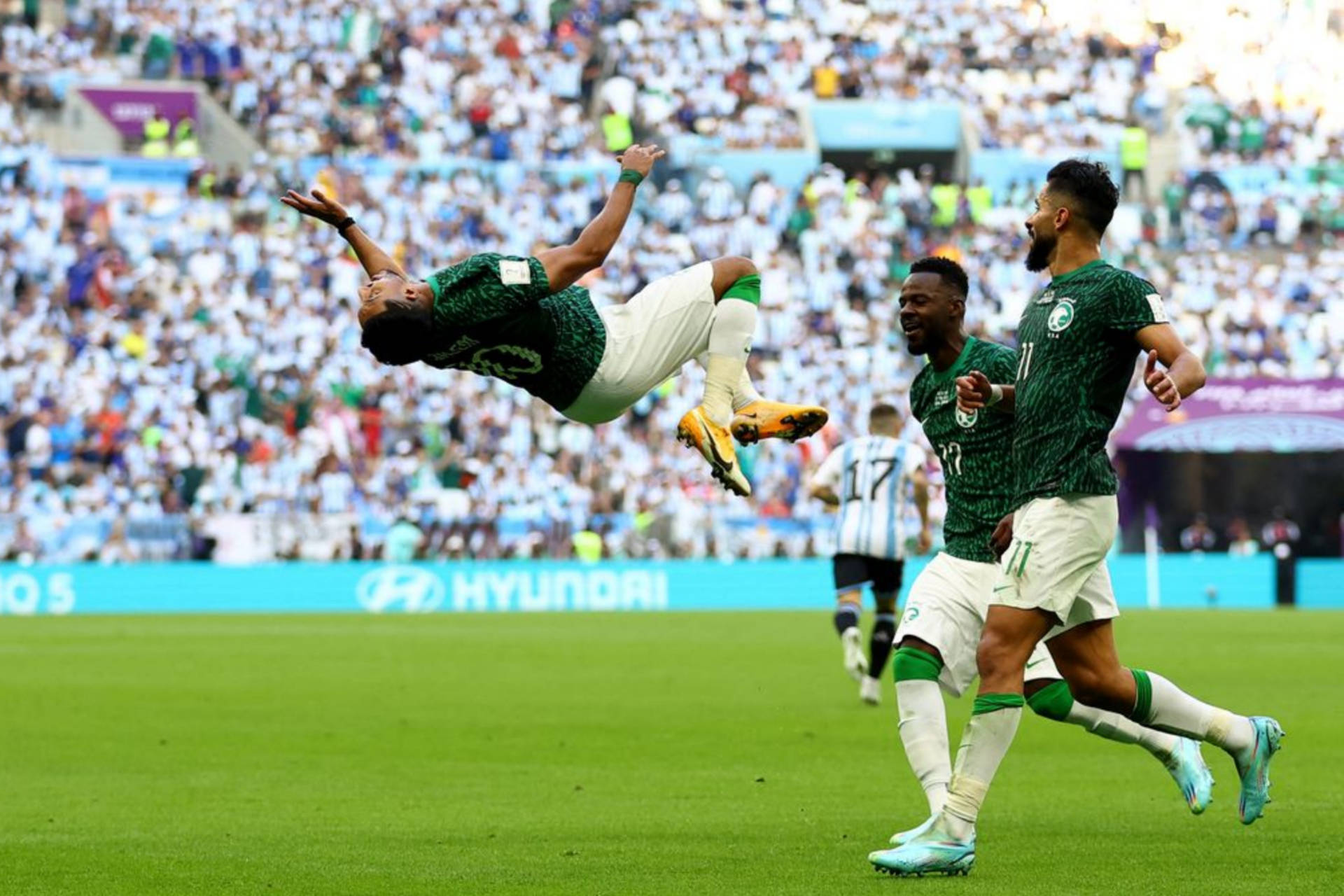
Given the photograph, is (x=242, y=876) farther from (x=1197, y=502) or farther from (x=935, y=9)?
(x=935, y=9)

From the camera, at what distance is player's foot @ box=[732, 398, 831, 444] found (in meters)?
9.20

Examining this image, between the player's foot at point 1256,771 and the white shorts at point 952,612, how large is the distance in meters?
0.89

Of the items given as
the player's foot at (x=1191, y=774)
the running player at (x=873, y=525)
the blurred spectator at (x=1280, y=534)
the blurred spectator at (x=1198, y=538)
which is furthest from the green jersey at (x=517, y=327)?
the blurred spectator at (x=1198, y=538)

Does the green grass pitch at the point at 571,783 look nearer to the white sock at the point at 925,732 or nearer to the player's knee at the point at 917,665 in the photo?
the white sock at the point at 925,732

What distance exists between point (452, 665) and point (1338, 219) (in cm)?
2736

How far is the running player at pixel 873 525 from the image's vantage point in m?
17.7

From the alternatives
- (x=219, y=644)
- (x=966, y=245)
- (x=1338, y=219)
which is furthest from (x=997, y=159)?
(x=219, y=644)

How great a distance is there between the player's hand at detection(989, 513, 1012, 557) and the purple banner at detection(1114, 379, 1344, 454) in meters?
30.8

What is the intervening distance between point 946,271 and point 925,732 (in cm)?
202

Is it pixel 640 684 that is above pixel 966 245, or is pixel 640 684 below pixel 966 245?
below

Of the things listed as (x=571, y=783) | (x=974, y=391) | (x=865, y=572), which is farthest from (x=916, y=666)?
(x=865, y=572)

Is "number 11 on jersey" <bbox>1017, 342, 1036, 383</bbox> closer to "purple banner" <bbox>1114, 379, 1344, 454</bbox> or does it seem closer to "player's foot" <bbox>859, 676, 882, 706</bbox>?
"player's foot" <bbox>859, 676, 882, 706</bbox>

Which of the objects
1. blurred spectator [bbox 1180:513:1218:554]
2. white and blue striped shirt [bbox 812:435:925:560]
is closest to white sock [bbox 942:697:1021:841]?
white and blue striped shirt [bbox 812:435:925:560]

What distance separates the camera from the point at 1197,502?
42312 mm
